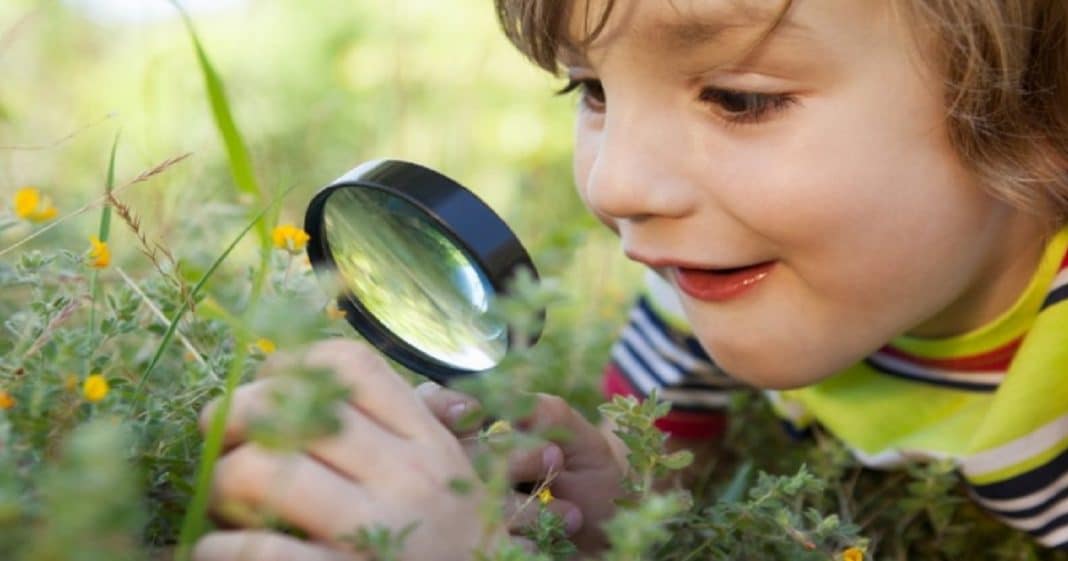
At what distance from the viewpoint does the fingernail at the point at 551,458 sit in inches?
68.2

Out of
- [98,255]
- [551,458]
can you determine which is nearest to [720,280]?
[551,458]

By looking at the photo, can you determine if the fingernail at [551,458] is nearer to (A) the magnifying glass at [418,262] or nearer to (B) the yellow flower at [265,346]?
(A) the magnifying glass at [418,262]

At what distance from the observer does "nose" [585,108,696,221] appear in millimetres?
1774

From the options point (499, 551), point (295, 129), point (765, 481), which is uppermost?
point (499, 551)

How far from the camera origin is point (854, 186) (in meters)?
1.78

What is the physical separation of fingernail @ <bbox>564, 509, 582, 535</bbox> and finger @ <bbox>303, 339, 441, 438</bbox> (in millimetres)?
350

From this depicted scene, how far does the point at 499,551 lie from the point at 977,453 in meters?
1.14

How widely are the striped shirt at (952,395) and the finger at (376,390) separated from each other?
106 cm

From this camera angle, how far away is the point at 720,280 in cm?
195

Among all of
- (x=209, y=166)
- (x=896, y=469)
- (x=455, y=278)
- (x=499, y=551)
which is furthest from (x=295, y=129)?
(x=499, y=551)

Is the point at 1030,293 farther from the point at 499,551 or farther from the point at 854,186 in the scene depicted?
the point at 499,551

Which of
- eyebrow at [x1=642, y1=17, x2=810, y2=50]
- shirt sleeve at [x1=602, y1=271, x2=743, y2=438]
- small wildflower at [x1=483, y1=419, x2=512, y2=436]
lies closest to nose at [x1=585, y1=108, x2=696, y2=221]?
eyebrow at [x1=642, y1=17, x2=810, y2=50]

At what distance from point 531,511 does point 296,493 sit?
0.39 m

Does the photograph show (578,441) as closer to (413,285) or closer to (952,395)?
(413,285)
